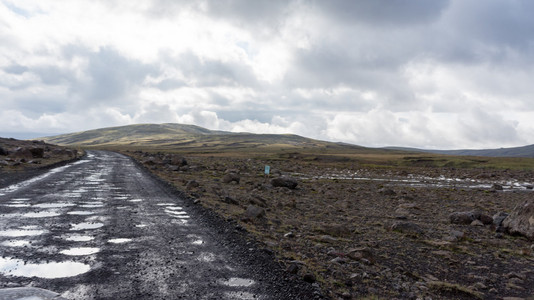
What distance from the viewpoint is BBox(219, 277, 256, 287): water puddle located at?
5755 millimetres

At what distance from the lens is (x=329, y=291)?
5820mm

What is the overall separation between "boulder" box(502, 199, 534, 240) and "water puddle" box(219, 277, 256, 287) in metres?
12.1

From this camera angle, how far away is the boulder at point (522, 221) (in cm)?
1178

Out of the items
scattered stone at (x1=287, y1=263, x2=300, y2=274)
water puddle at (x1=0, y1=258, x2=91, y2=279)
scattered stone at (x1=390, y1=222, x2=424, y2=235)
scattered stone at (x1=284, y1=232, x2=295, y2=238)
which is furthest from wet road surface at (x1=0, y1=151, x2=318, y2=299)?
scattered stone at (x1=390, y1=222, x2=424, y2=235)

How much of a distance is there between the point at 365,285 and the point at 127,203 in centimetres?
1160

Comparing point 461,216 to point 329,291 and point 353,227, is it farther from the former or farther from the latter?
point 329,291

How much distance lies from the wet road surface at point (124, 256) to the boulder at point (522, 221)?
37.8 feet

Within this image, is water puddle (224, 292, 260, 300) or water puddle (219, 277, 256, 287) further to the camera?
water puddle (219, 277, 256, 287)

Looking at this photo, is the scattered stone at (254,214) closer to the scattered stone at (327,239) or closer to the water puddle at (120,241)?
the scattered stone at (327,239)

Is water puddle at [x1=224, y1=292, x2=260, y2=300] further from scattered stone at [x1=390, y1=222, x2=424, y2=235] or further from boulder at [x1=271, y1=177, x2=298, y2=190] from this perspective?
boulder at [x1=271, y1=177, x2=298, y2=190]

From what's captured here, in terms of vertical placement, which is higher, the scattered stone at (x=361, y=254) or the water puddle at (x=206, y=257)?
the water puddle at (x=206, y=257)

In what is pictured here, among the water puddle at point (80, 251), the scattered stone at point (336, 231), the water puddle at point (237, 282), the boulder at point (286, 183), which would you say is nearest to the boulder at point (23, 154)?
the boulder at point (286, 183)

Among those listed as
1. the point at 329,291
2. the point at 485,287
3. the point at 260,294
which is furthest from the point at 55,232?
the point at 485,287

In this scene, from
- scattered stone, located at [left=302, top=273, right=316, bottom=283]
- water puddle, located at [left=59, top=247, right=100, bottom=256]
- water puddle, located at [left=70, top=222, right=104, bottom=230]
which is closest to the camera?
scattered stone, located at [left=302, top=273, right=316, bottom=283]
